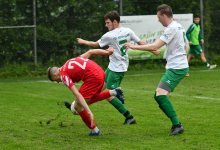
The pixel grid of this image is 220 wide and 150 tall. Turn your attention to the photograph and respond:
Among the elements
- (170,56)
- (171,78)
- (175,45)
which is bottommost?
(171,78)

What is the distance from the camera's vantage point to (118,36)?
6496 millimetres

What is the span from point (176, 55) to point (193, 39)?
30.5 ft

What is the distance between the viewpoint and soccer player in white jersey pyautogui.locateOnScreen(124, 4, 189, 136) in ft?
17.2

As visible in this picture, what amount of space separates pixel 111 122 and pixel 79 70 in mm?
1437

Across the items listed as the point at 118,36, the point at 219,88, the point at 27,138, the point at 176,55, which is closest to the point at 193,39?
the point at 219,88

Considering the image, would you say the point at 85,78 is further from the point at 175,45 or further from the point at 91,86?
the point at 175,45

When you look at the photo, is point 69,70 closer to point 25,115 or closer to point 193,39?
point 25,115

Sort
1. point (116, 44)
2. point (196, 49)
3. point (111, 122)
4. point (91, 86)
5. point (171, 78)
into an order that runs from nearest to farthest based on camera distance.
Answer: point (171, 78) → point (91, 86) → point (111, 122) → point (116, 44) → point (196, 49)

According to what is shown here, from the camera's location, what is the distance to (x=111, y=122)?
21.1ft

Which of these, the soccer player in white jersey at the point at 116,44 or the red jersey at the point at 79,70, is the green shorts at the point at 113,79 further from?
the red jersey at the point at 79,70

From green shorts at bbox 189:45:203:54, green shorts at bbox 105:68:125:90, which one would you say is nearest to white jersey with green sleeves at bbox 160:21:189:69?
green shorts at bbox 105:68:125:90

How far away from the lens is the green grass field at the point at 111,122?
4.91 meters

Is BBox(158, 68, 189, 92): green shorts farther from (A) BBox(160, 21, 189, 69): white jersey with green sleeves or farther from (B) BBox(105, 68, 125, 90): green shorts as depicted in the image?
(B) BBox(105, 68, 125, 90): green shorts

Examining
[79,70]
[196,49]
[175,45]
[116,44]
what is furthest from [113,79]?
[196,49]
